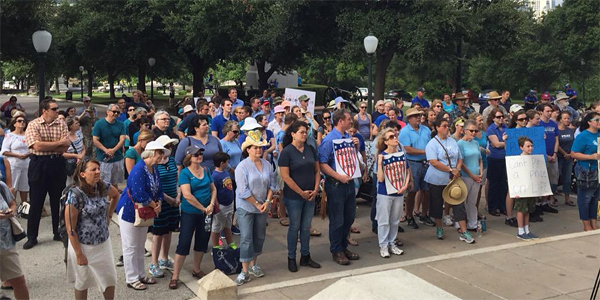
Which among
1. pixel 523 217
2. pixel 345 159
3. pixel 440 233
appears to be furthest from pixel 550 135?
pixel 345 159

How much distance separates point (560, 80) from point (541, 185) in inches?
1882

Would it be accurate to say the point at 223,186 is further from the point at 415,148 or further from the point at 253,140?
the point at 415,148

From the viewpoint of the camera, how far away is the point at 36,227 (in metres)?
7.87

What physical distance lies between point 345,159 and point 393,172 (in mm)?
717

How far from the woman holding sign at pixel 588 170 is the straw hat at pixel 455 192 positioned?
1.95 meters

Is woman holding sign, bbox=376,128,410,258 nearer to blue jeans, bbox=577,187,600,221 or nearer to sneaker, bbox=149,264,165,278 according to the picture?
sneaker, bbox=149,264,165,278

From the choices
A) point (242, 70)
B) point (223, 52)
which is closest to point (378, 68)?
point (223, 52)

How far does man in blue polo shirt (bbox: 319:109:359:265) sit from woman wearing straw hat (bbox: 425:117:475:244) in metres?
1.53

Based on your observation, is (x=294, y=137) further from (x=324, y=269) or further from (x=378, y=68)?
(x=378, y=68)

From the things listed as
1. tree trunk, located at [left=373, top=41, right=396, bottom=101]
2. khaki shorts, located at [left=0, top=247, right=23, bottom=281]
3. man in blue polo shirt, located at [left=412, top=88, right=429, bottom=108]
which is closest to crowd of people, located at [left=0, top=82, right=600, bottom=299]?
khaki shorts, located at [left=0, top=247, right=23, bottom=281]

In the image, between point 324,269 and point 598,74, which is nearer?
point 324,269

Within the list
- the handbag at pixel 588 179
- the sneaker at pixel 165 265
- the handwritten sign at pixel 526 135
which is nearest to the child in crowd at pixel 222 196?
the sneaker at pixel 165 265

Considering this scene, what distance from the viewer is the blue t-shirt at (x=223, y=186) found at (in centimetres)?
696

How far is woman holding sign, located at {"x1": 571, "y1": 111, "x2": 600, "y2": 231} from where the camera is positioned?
8633 millimetres
